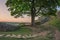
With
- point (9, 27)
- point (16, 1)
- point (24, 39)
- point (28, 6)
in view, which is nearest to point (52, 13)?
point (28, 6)

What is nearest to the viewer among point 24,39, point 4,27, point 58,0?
point 24,39

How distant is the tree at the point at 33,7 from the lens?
1352 cm

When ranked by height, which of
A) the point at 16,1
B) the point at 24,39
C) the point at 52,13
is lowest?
the point at 24,39

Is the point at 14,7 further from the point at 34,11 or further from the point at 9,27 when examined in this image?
the point at 9,27

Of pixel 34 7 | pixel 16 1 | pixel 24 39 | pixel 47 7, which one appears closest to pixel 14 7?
pixel 16 1

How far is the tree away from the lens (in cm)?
1352

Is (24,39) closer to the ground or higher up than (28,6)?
closer to the ground

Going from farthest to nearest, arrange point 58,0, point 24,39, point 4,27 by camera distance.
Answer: point 58,0
point 4,27
point 24,39

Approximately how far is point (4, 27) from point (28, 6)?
2682 mm

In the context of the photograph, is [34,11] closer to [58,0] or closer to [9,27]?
[58,0]

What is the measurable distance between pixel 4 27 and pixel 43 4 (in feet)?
11.2

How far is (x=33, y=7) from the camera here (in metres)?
13.8

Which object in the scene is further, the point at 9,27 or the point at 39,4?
the point at 39,4

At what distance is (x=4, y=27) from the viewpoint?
11.8 m
